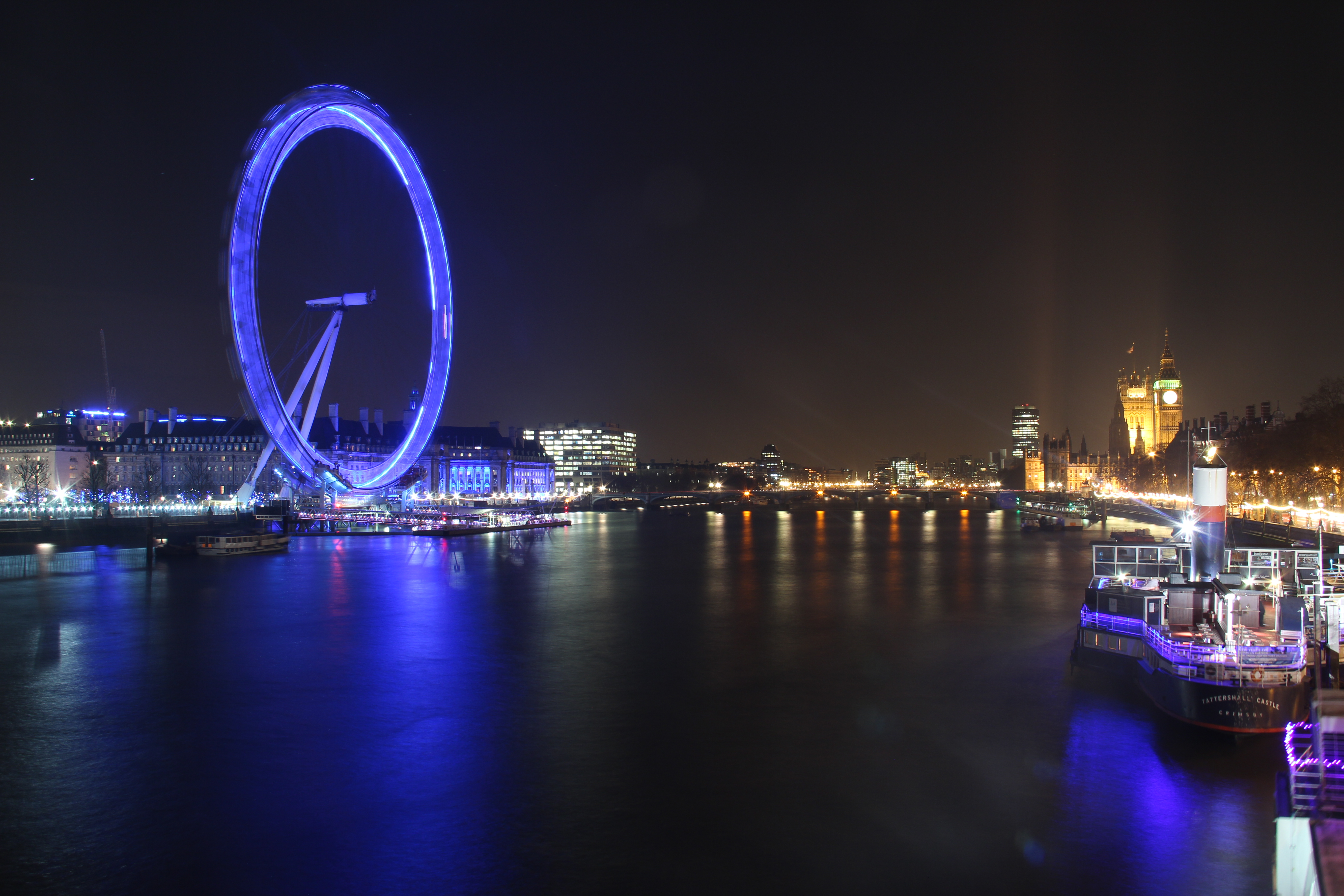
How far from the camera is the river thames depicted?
425 inches

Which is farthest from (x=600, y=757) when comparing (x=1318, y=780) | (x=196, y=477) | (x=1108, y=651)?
(x=196, y=477)

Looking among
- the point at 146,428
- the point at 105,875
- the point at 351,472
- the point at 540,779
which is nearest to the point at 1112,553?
the point at 540,779

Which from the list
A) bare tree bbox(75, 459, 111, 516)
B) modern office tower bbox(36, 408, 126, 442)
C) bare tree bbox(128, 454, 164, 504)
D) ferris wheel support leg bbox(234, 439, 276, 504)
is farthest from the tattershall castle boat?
modern office tower bbox(36, 408, 126, 442)

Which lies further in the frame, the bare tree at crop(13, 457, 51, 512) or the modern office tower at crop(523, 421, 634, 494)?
the modern office tower at crop(523, 421, 634, 494)

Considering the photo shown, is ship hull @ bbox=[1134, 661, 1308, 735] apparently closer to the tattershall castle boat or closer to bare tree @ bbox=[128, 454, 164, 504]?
the tattershall castle boat

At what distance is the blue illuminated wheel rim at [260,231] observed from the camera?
1465 inches

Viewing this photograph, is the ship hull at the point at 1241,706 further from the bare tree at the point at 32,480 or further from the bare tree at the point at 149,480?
the bare tree at the point at 149,480

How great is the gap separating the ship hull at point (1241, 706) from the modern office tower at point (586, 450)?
157787 mm

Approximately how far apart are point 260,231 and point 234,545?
20.7 meters

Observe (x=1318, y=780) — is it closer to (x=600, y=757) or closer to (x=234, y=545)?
(x=600, y=757)

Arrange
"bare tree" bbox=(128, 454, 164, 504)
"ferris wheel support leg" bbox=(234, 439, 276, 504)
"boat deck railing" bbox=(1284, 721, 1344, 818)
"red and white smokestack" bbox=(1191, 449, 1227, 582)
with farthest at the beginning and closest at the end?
"bare tree" bbox=(128, 454, 164, 504) < "ferris wheel support leg" bbox=(234, 439, 276, 504) < "red and white smokestack" bbox=(1191, 449, 1227, 582) < "boat deck railing" bbox=(1284, 721, 1344, 818)

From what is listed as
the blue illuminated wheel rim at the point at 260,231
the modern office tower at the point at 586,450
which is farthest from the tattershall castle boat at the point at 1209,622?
the modern office tower at the point at 586,450

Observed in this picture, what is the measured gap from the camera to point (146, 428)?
9838 centimetres

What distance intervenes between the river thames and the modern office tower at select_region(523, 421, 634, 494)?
146 meters
